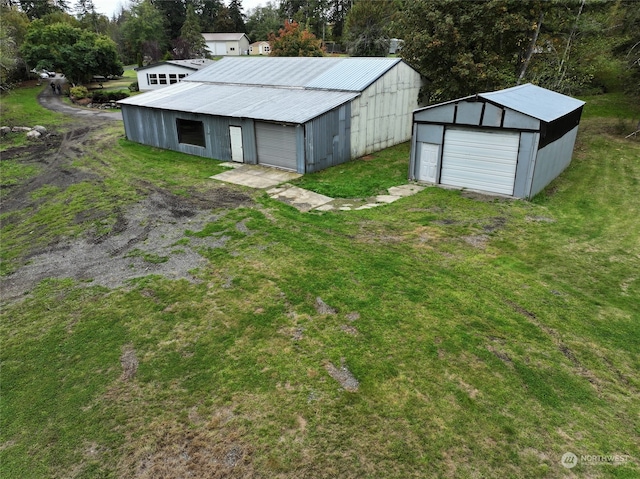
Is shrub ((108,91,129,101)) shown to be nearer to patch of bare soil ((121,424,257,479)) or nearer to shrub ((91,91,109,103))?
shrub ((91,91,109,103))

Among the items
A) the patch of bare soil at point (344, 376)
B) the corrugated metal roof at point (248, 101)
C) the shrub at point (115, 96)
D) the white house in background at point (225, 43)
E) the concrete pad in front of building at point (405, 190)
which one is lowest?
the patch of bare soil at point (344, 376)

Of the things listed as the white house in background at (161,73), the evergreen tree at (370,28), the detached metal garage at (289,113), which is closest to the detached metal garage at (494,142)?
the detached metal garage at (289,113)

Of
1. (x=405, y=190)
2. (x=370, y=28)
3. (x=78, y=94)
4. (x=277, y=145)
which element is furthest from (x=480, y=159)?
(x=370, y=28)

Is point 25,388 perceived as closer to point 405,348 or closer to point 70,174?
point 405,348

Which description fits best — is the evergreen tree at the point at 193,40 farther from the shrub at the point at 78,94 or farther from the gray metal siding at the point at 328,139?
the gray metal siding at the point at 328,139

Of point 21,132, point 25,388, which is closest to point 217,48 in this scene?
point 21,132

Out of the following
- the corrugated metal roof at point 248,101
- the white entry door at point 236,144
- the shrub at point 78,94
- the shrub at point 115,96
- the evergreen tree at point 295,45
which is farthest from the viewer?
the evergreen tree at point 295,45
